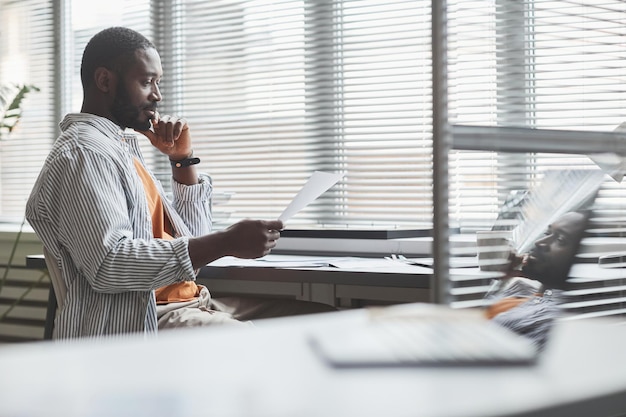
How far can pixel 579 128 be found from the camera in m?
1.22

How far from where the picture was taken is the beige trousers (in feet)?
7.43

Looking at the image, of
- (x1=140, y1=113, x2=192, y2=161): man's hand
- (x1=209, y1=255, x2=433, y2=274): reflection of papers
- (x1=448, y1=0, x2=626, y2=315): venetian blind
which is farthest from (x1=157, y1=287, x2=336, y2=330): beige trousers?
(x1=448, y1=0, x2=626, y2=315): venetian blind

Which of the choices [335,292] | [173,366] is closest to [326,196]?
[335,292]

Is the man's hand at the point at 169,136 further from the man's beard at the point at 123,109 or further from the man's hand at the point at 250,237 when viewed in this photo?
the man's hand at the point at 250,237

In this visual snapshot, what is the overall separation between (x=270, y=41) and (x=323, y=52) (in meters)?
0.26

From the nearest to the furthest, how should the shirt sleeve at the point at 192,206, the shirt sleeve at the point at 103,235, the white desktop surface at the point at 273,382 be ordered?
the white desktop surface at the point at 273,382
the shirt sleeve at the point at 103,235
the shirt sleeve at the point at 192,206

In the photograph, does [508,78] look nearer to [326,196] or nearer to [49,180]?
[49,180]

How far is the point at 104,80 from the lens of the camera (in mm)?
2398

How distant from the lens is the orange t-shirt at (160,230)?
2.38m

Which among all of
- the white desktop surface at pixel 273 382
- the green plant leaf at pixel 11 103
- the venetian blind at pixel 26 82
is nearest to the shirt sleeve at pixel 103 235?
the white desktop surface at pixel 273 382

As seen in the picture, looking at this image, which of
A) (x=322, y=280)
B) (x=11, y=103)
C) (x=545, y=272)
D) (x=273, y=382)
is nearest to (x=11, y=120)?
(x=11, y=103)

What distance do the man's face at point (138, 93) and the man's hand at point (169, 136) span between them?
0.63 ft

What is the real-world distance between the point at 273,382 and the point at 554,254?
654 millimetres

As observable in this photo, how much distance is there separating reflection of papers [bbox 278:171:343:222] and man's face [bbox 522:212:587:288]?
3.64 ft
